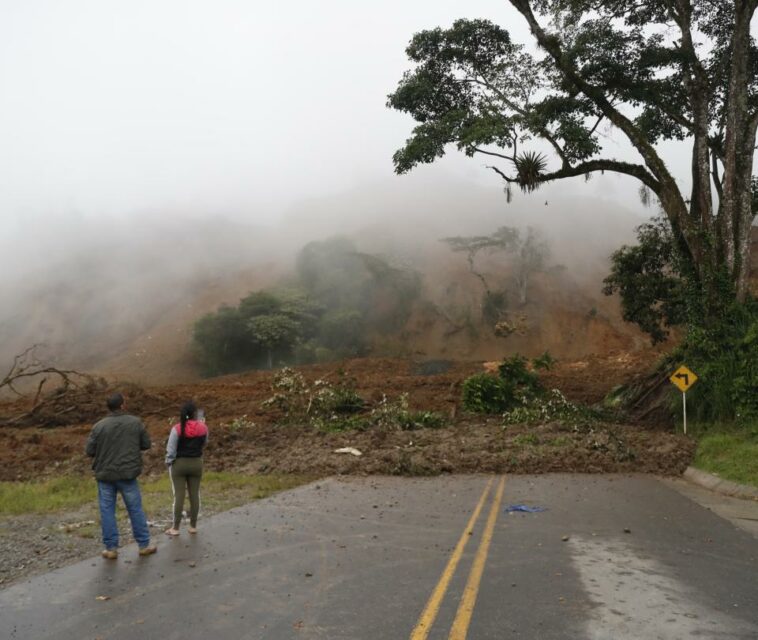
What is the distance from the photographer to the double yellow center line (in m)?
4.94

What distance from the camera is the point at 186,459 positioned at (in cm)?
909

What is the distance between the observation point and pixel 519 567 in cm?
679

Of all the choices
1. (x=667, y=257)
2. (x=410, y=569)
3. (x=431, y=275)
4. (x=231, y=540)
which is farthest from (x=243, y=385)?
(x=431, y=275)

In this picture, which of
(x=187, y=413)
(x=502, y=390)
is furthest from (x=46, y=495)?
(x=502, y=390)

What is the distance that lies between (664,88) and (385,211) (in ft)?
231

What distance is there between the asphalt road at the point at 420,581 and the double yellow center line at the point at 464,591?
21mm

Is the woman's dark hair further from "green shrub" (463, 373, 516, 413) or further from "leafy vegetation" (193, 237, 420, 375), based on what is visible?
"leafy vegetation" (193, 237, 420, 375)

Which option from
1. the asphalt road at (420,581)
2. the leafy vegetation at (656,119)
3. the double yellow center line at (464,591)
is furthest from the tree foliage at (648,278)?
the double yellow center line at (464,591)

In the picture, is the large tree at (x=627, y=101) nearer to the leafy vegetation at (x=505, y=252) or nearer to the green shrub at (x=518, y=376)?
the green shrub at (x=518, y=376)

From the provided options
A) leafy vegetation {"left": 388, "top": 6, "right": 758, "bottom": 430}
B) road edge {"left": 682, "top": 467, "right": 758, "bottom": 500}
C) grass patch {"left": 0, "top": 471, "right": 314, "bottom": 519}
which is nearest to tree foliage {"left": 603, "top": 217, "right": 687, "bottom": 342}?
leafy vegetation {"left": 388, "top": 6, "right": 758, "bottom": 430}

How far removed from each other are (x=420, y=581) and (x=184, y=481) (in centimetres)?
410

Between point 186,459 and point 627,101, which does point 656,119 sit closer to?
point 627,101

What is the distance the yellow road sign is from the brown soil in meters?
1.44

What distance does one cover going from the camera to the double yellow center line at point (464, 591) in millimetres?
4945
